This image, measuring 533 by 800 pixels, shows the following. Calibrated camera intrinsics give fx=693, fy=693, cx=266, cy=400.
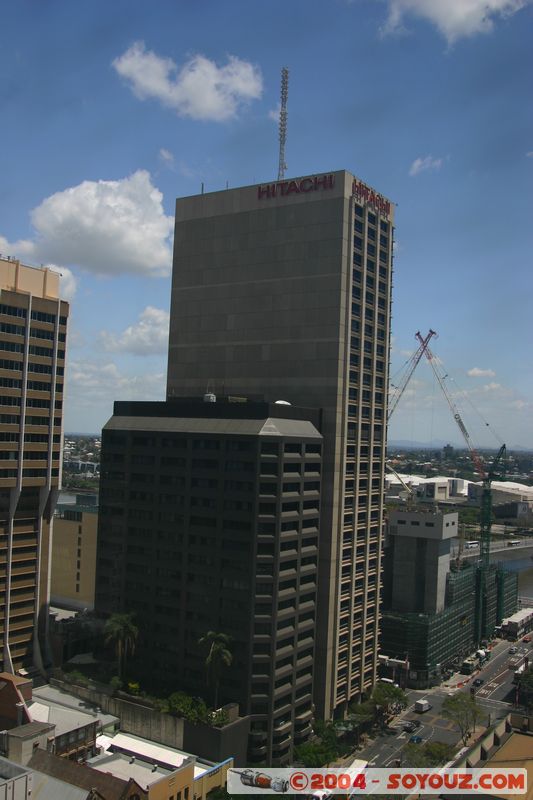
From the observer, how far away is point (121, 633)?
361 ft

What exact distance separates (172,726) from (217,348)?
67.7 metres

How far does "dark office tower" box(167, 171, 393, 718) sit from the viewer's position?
121 meters

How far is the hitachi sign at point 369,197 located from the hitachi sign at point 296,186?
5070mm

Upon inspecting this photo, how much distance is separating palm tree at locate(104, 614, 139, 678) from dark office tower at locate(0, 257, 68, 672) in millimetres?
15797

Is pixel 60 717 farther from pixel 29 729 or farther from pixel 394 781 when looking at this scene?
pixel 394 781

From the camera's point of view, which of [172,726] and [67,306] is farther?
[67,306]

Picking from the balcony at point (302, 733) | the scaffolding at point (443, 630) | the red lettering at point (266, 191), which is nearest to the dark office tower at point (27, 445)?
the red lettering at point (266, 191)

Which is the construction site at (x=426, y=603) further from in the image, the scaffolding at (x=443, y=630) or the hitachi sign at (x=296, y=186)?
the hitachi sign at (x=296, y=186)

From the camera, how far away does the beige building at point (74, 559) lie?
164 m

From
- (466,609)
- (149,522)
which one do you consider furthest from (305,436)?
(466,609)

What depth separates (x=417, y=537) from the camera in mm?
173625

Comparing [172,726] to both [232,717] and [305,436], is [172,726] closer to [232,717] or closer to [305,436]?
[232,717]

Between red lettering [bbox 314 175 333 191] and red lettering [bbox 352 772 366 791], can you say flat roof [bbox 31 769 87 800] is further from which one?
red lettering [bbox 314 175 333 191]

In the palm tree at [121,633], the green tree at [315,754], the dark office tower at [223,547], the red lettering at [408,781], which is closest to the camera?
the red lettering at [408,781]
